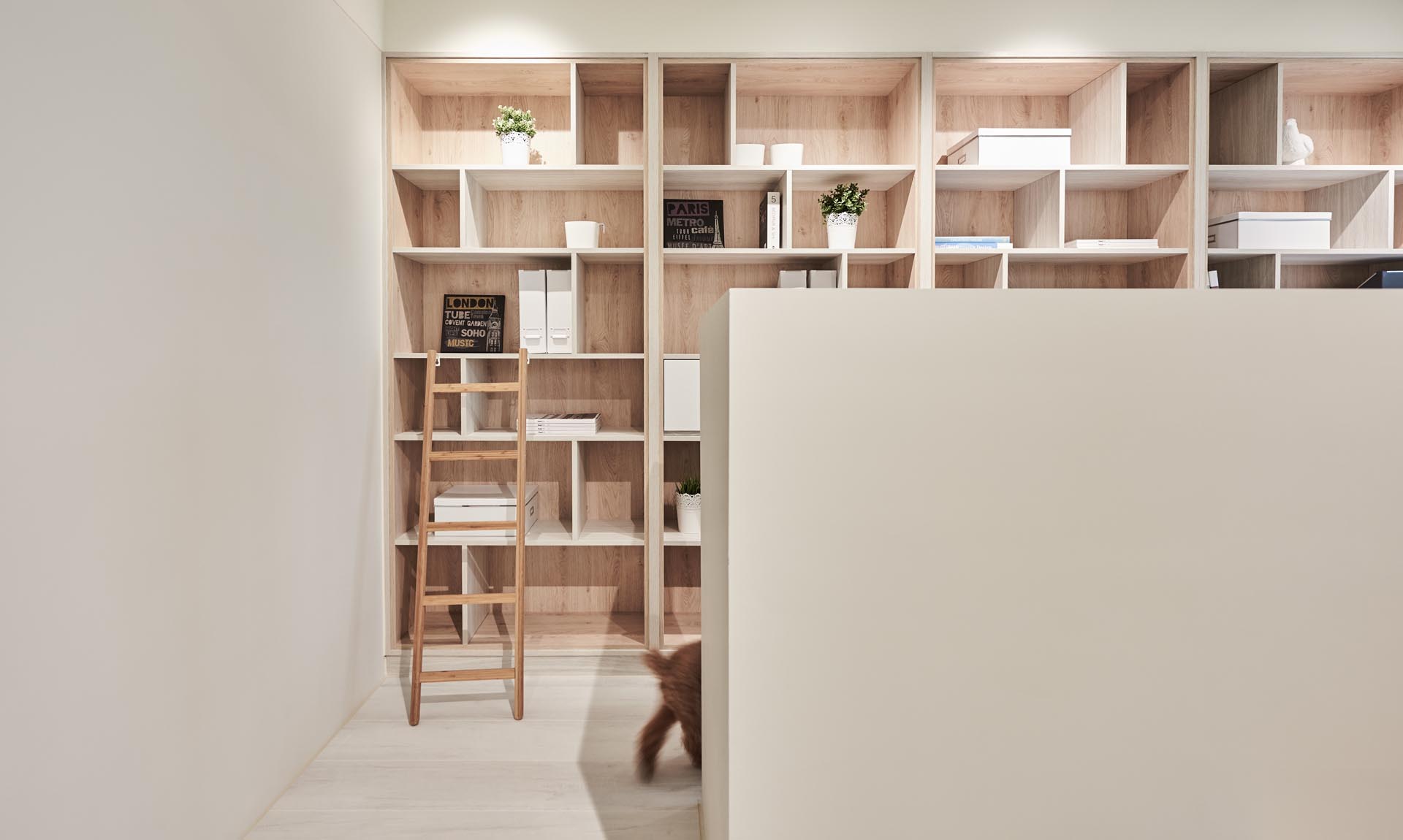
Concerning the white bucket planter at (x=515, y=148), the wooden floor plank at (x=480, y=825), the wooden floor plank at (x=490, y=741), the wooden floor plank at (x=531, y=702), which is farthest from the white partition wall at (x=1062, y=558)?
the white bucket planter at (x=515, y=148)

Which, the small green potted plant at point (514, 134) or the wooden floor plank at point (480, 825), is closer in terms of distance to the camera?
the wooden floor plank at point (480, 825)

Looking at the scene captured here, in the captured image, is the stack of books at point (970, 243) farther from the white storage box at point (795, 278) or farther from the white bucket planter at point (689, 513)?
the white bucket planter at point (689, 513)

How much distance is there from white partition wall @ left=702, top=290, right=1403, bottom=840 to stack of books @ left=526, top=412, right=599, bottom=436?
86.9 inches

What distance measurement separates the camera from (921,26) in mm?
2951

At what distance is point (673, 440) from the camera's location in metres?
3.12

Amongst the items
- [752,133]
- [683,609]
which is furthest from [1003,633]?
[752,133]

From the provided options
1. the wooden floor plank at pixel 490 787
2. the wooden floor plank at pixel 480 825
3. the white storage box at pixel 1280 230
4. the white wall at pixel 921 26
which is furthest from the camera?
the white storage box at pixel 1280 230

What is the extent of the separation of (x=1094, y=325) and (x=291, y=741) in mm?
2275

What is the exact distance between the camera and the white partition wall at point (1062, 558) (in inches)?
36.2

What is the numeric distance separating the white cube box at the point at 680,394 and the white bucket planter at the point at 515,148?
3.26ft

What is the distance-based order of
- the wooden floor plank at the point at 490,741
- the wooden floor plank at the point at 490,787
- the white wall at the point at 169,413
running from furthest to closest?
the wooden floor plank at the point at 490,741, the wooden floor plank at the point at 490,787, the white wall at the point at 169,413

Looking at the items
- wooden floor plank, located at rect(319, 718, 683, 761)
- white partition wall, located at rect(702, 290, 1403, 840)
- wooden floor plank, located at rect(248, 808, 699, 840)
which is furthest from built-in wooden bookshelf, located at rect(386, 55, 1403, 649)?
white partition wall, located at rect(702, 290, 1403, 840)

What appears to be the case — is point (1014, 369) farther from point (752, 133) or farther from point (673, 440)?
point (752, 133)

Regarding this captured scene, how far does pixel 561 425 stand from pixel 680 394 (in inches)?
19.6
